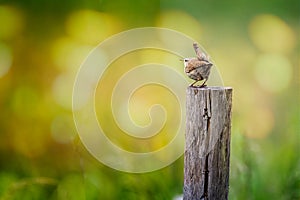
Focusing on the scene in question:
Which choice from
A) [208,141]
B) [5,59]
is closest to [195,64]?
[208,141]

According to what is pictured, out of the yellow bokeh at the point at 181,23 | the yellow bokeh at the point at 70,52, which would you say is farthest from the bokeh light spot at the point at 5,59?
the yellow bokeh at the point at 181,23

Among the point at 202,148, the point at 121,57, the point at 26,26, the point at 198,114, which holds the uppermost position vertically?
the point at 26,26

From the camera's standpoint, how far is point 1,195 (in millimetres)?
2518

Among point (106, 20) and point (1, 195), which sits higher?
point (106, 20)

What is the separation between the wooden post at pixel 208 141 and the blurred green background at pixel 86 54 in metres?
0.73

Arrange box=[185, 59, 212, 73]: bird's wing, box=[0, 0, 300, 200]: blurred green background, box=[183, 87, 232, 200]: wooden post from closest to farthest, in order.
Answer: box=[183, 87, 232, 200]: wooden post, box=[185, 59, 212, 73]: bird's wing, box=[0, 0, 300, 200]: blurred green background

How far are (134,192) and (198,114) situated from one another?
933mm

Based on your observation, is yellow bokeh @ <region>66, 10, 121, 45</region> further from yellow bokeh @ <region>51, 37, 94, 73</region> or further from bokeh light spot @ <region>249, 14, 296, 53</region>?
bokeh light spot @ <region>249, 14, 296, 53</region>

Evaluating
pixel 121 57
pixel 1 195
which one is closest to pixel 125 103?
pixel 121 57

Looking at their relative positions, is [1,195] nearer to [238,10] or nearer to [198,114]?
[198,114]

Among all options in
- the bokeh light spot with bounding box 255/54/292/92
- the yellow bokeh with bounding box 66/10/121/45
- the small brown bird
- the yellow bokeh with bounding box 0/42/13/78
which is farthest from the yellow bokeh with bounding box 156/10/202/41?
the yellow bokeh with bounding box 0/42/13/78

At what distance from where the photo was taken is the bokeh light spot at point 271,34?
247 centimetres

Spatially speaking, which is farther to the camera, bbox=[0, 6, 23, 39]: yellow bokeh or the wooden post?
bbox=[0, 6, 23, 39]: yellow bokeh

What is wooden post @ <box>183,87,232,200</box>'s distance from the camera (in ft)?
5.60
